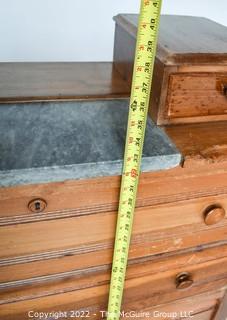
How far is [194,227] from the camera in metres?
0.82

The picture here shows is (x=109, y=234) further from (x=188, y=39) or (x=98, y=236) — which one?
(x=188, y=39)

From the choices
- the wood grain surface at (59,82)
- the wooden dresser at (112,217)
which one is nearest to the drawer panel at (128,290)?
the wooden dresser at (112,217)

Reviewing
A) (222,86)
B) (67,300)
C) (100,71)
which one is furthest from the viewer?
(100,71)

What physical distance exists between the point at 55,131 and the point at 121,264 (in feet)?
1.09

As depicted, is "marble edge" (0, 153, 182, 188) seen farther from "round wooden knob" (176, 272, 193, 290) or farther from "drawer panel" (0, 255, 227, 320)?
"round wooden knob" (176, 272, 193, 290)

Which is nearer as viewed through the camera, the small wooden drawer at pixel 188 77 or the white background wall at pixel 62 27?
the small wooden drawer at pixel 188 77

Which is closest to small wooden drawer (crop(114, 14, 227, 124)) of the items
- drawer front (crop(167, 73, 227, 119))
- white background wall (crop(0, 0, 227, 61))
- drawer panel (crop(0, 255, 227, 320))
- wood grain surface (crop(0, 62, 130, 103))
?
drawer front (crop(167, 73, 227, 119))

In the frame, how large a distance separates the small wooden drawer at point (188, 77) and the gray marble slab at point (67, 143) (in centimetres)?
6

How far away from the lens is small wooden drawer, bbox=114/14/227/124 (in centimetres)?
68

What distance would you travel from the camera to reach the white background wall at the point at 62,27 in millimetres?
993

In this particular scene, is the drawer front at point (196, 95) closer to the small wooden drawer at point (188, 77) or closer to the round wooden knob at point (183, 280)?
the small wooden drawer at point (188, 77)

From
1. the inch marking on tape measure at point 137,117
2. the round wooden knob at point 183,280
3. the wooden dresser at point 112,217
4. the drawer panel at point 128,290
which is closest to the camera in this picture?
the inch marking on tape measure at point 137,117

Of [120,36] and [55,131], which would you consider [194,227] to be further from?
[120,36]

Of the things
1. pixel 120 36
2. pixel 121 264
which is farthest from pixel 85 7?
pixel 121 264
